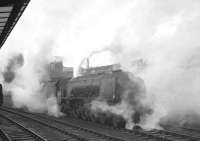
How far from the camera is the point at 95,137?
11.0 metres

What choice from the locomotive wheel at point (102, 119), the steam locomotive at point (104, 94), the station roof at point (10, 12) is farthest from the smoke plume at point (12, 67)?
the station roof at point (10, 12)

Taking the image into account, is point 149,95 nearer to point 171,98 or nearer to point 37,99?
point 171,98

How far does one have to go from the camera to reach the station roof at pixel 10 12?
7.14 meters

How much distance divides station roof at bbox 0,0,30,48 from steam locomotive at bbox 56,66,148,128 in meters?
5.50

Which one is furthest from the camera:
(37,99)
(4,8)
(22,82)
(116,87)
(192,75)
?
(22,82)

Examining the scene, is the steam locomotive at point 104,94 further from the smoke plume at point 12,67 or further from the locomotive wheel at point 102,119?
the smoke plume at point 12,67

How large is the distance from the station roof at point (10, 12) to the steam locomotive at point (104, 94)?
5503 mm

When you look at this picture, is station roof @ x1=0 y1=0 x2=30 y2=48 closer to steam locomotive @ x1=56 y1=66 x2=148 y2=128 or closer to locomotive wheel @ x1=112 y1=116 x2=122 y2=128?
steam locomotive @ x1=56 y1=66 x2=148 y2=128

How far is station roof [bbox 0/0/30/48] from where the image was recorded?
23.4ft

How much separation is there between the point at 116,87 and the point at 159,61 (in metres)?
2.23

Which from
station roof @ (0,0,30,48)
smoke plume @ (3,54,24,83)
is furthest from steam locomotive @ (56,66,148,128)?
smoke plume @ (3,54,24,83)

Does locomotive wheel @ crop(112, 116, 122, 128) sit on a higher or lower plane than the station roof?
lower

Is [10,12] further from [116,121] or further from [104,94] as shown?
[116,121]

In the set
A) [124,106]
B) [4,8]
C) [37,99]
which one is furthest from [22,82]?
[4,8]
